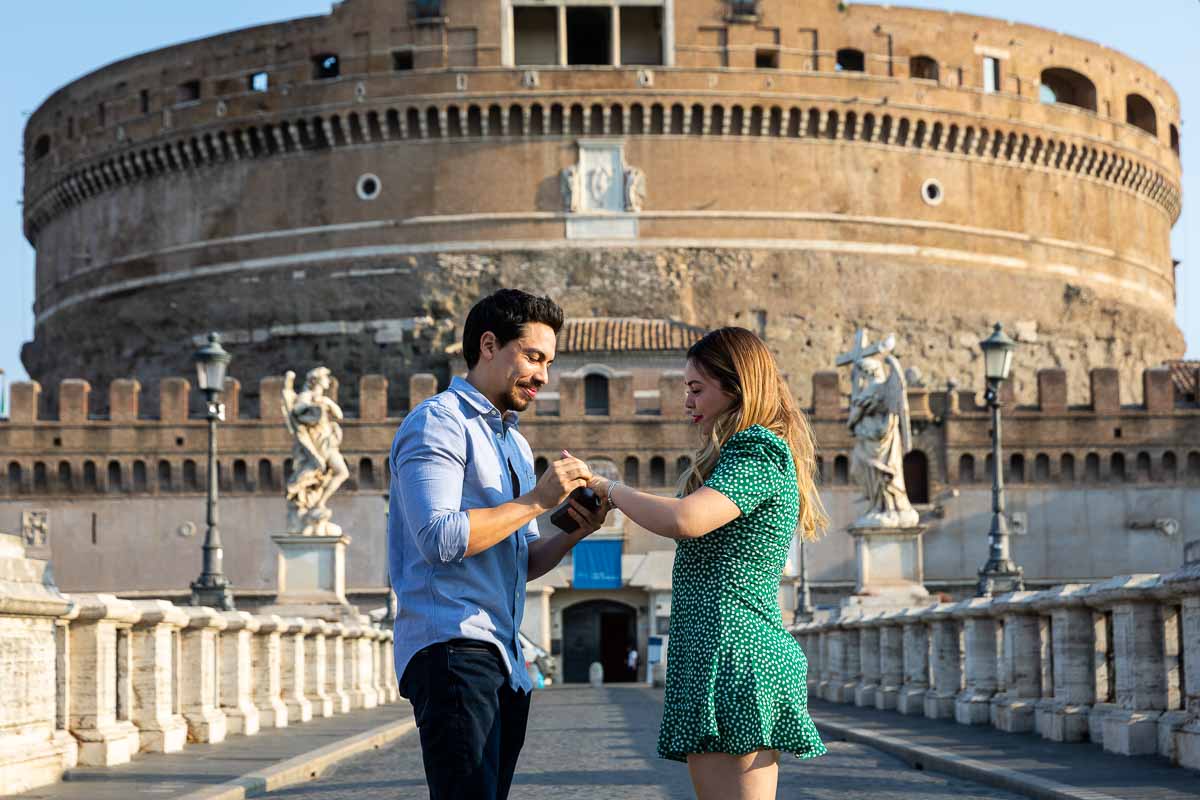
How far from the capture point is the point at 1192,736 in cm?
759

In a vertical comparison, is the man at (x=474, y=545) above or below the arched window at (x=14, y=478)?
below

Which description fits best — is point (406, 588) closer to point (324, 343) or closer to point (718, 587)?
point (718, 587)

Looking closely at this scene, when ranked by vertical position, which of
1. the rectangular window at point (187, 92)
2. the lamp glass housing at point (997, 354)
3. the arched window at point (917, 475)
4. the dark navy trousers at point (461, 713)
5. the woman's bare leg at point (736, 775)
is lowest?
the woman's bare leg at point (736, 775)

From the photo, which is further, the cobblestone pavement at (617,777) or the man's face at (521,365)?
the cobblestone pavement at (617,777)

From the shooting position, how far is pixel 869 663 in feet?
51.6

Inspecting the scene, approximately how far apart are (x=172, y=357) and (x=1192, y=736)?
3895cm

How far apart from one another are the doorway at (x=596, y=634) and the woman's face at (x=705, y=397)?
35.0m

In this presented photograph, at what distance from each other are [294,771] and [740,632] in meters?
5.31

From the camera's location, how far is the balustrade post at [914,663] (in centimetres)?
1341

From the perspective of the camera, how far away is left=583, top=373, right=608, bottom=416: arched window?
1559 inches

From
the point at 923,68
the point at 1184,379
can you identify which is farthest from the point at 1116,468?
the point at 923,68

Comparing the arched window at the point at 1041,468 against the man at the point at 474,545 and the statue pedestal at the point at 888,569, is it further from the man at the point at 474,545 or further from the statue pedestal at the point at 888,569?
the man at the point at 474,545

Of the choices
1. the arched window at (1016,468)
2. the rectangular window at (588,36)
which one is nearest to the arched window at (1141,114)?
the rectangular window at (588,36)

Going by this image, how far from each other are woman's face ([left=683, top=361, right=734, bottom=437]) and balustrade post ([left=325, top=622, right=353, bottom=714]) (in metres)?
12.0
